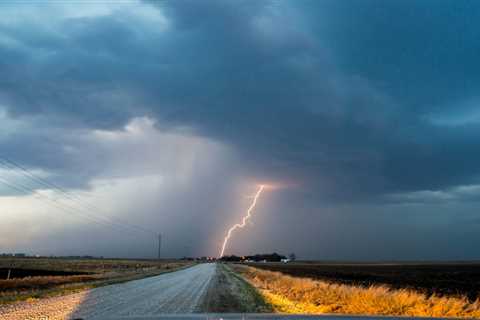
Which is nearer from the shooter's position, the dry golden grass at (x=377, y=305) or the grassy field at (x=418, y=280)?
the dry golden grass at (x=377, y=305)

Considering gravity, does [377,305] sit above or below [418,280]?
below

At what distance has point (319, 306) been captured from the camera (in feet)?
79.2

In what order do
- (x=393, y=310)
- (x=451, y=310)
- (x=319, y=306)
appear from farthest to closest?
(x=319, y=306) → (x=393, y=310) → (x=451, y=310)

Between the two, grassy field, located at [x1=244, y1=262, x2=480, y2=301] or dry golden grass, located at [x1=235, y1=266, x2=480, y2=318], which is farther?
grassy field, located at [x1=244, y1=262, x2=480, y2=301]

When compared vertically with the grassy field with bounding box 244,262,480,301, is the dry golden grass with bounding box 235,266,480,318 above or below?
below

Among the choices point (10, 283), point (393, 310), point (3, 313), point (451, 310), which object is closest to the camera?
point (451, 310)

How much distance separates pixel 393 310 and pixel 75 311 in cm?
1315

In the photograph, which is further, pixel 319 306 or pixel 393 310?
pixel 319 306

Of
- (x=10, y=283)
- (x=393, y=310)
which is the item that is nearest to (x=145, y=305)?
(x=393, y=310)

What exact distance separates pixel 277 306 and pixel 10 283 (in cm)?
2807

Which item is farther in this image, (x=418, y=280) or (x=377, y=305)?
(x=418, y=280)

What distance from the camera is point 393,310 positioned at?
67.5ft

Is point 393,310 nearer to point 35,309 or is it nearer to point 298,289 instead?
point 298,289

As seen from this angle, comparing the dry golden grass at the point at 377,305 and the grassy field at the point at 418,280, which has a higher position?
the grassy field at the point at 418,280
